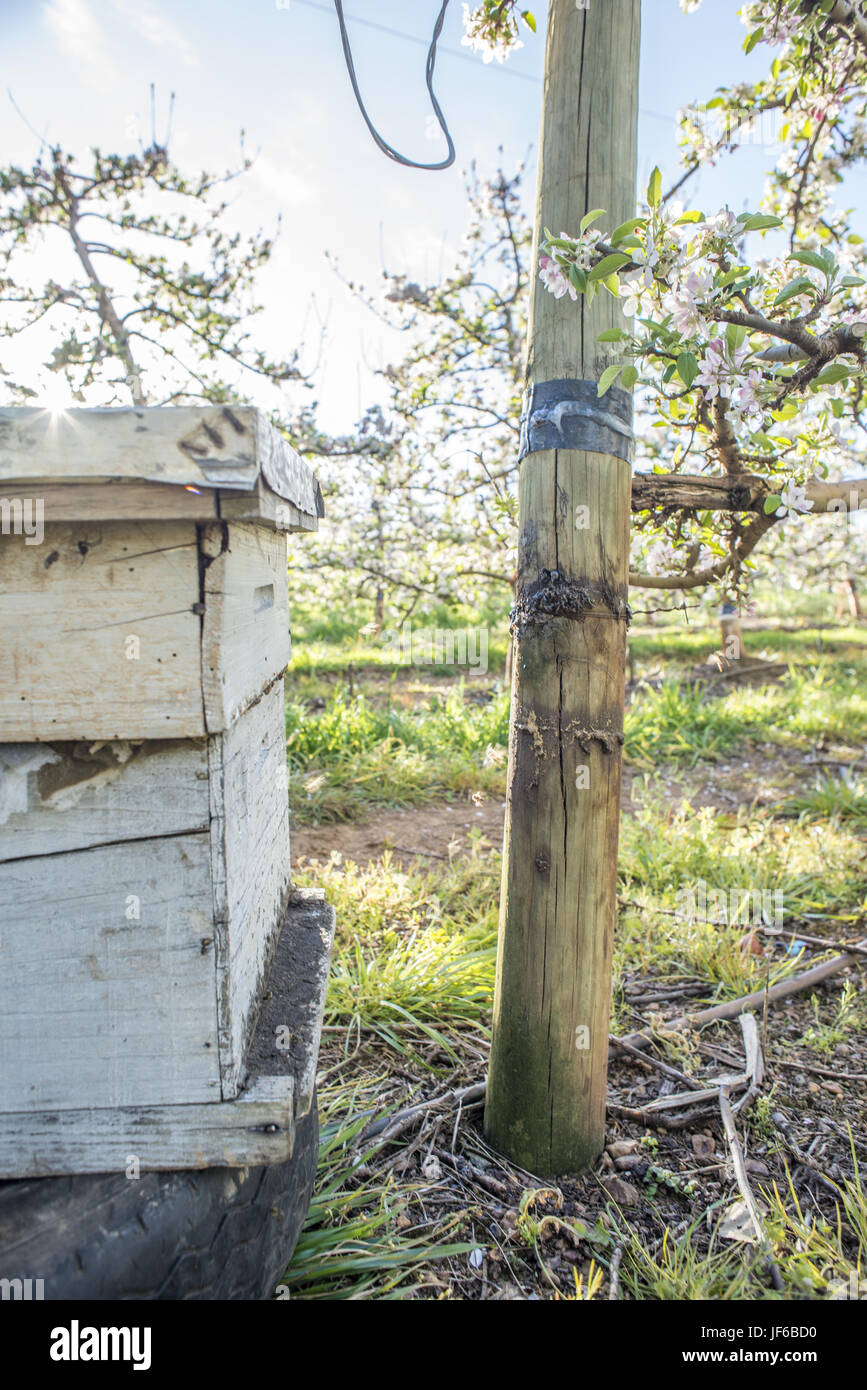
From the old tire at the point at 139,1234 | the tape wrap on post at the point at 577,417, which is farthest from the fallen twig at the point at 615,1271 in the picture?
the tape wrap on post at the point at 577,417

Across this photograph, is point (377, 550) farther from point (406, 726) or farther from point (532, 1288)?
point (532, 1288)

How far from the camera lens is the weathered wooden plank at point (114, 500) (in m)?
0.95

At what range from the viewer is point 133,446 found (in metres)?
0.93

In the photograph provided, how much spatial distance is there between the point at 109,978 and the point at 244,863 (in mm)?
259

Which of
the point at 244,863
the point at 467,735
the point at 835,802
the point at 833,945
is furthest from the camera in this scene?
the point at 467,735

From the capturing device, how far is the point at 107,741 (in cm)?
107

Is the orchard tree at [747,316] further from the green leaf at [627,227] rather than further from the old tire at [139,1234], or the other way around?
the old tire at [139,1234]

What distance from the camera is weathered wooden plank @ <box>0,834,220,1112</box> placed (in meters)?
1.08

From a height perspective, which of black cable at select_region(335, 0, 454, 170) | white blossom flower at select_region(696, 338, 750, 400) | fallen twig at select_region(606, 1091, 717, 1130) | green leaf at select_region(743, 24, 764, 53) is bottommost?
fallen twig at select_region(606, 1091, 717, 1130)

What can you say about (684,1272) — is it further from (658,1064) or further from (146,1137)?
(146,1137)

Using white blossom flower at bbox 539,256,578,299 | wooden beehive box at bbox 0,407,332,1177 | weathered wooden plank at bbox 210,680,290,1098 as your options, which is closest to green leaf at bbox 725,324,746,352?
white blossom flower at bbox 539,256,578,299

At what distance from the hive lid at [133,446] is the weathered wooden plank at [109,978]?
0.51 m

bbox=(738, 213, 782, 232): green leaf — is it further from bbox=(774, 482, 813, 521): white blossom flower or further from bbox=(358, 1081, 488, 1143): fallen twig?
bbox=(358, 1081, 488, 1143): fallen twig

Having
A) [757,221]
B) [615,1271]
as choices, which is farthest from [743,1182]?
[757,221]
